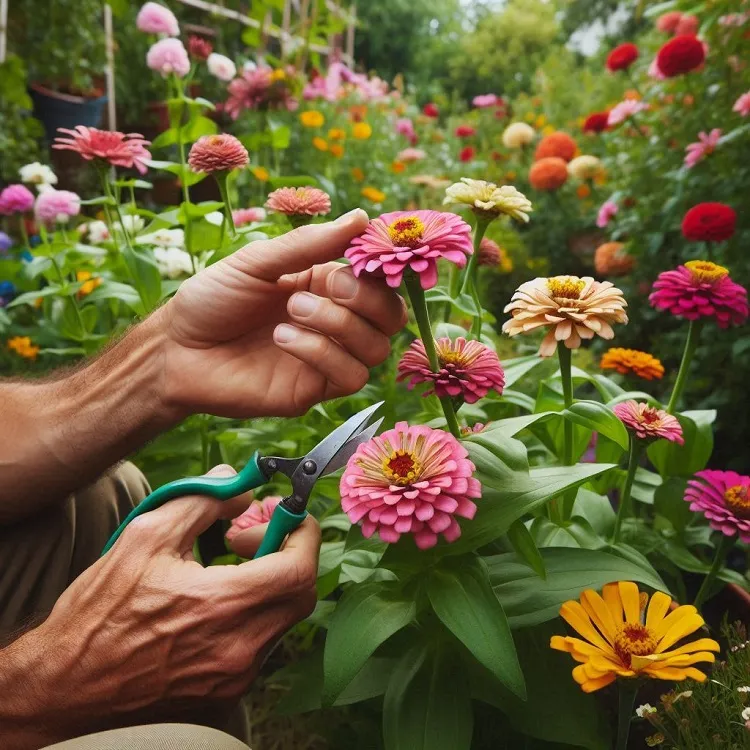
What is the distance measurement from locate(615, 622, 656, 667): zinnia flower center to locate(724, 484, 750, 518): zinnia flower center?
0.21 m

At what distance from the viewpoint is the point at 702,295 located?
881mm

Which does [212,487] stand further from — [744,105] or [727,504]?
[744,105]

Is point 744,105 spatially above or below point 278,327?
above

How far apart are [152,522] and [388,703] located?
0.30m

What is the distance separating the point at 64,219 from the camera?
5.11 feet

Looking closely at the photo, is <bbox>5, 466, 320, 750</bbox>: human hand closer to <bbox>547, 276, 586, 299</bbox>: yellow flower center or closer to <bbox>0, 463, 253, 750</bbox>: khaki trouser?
<bbox>0, 463, 253, 750</bbox>: khaki trouser

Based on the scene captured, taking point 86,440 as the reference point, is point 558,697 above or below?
below

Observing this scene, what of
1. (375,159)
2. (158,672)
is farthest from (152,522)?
(375,159)

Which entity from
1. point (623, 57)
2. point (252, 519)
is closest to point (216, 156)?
point (252, 519)

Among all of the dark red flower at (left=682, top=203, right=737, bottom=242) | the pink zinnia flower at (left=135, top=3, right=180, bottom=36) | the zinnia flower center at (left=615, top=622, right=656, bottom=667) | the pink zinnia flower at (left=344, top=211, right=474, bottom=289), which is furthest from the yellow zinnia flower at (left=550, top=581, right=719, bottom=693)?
the pink zinnia flower at (left=135, top=3, right=180, bottom=36)

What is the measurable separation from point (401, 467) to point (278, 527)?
0.44ft

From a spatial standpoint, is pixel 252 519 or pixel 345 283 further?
pixel 252 519

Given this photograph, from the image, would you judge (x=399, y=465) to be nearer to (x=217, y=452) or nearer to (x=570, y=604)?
(x=570, y=604)

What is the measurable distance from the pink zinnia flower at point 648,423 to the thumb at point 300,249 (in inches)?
14.3
